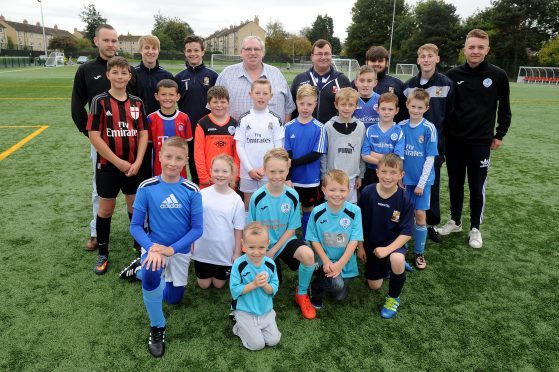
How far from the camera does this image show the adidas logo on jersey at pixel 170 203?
3.00 meters

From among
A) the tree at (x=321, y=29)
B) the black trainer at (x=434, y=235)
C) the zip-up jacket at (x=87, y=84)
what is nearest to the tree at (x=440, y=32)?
the tree at (x=321, y=29)

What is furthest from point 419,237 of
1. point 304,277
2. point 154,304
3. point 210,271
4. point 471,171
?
point 154,304

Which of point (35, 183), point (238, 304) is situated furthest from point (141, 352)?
point (35, 183)

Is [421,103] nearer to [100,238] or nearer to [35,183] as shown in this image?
[100,238]

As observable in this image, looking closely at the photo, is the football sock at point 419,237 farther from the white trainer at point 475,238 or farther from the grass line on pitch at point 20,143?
the grass line on pitch at point 20,143

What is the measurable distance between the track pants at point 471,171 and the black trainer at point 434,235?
1.28 ft

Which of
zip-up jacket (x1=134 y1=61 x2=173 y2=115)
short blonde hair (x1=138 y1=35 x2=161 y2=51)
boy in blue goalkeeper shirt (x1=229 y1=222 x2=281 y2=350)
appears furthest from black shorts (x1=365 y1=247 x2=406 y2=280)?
short blonde hair (x1=138 y1=35 x2=161 y2=51)

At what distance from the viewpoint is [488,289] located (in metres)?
3.62

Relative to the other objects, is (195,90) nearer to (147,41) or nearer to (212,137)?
(147,41)

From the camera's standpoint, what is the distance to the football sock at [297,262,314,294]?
10.6 feet

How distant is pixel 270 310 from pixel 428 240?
8.53ft

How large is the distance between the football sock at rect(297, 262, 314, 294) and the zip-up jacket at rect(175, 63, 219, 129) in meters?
2.18

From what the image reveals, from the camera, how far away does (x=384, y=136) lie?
3902 mm

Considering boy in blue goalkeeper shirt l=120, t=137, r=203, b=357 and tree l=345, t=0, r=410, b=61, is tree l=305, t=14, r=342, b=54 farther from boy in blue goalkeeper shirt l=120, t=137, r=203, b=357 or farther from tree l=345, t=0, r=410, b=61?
boy in blue goalkeeper shirt l=120, t=137, r=203, b=357
